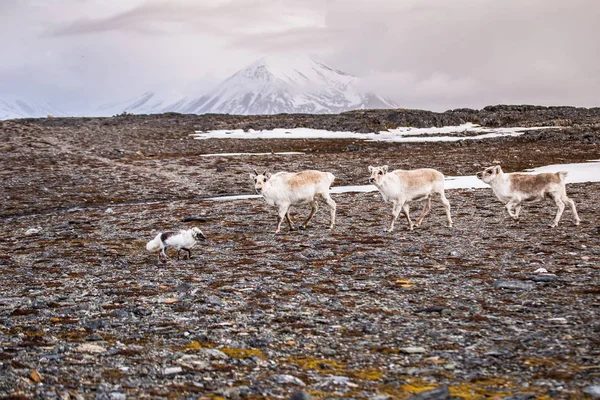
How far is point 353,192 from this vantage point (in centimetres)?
3053

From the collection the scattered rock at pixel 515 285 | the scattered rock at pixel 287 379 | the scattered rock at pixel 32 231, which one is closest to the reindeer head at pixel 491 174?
the scattered rock at pixel 515 285

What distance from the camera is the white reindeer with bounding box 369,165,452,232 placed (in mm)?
19141

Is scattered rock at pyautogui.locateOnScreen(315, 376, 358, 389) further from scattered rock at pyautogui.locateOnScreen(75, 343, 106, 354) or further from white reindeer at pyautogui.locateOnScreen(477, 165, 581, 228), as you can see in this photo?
white reindeer at pyautogui.locateOnScreen(477, 165, 581, 228)

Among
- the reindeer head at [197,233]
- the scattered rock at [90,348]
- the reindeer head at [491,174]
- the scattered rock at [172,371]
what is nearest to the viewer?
the scattered rock at [172,371]

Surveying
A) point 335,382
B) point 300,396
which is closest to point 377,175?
point 335,382

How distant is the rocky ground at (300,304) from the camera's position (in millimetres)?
6695

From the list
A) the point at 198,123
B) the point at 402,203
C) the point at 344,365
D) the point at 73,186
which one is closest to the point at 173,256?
the point at 402,203

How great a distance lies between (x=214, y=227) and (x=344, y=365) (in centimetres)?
1389

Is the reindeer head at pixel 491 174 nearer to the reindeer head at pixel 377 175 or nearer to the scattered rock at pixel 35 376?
the reindeer head at pixel 377 175

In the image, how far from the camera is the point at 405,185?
1936 cm

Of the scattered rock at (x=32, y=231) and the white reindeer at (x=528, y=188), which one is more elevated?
the white reindeer at (x=528, y=188)

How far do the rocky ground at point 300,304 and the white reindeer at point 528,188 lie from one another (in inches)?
29.1

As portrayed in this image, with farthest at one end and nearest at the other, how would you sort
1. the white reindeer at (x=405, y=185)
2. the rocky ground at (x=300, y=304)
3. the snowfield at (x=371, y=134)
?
the snowfield at (x=371, y=134), the white reindeer at (x=405, y=185), the rocky ground at (x=300, y=304)

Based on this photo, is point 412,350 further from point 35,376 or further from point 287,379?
point 35,376
